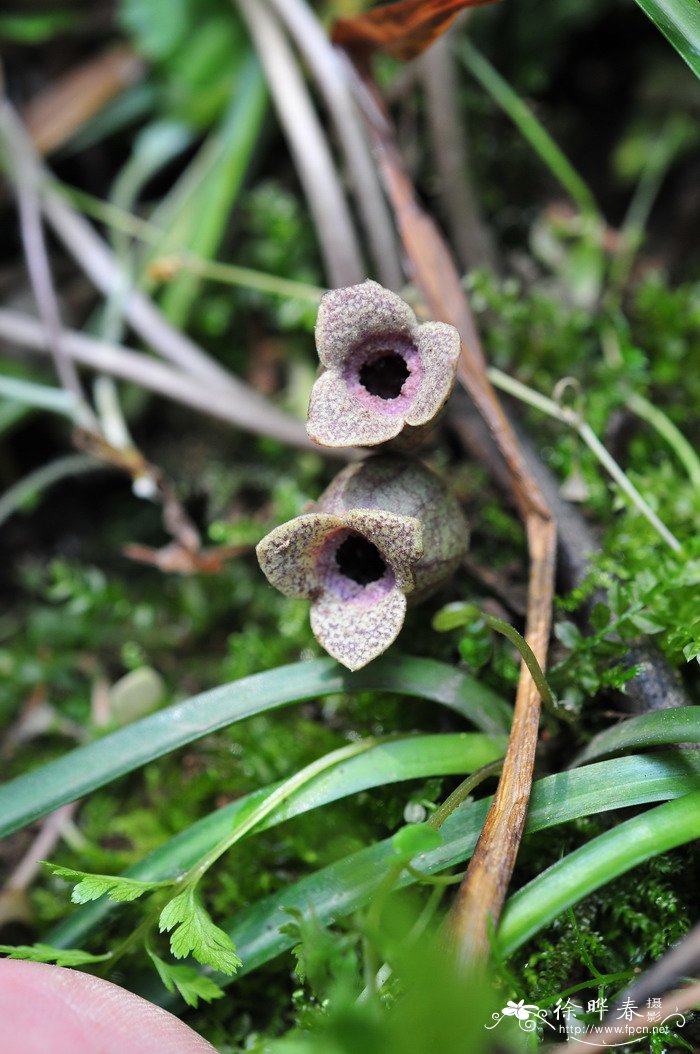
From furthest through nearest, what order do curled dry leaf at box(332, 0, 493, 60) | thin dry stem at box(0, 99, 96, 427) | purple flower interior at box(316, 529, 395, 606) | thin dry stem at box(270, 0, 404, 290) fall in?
thin dry stem at box(0, 99, 96, 427) < thin dry stem at box(270, 0, 404, 290) < curled dry leaf at box(332, 0, 493, 60) < purple flower interior at box(316, 529, 395, 606)

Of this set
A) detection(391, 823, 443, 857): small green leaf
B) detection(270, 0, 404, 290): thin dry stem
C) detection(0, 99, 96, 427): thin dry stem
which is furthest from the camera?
detection(0, 99, 96, 427): thin dry stem

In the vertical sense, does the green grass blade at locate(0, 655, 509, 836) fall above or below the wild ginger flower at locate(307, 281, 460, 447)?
below

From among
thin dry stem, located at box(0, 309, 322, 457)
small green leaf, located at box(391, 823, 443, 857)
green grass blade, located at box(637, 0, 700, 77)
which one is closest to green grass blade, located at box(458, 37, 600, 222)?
green grass blade, located at box(637, 0, 700, 77)

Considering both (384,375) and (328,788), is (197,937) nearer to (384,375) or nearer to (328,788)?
(328,788)

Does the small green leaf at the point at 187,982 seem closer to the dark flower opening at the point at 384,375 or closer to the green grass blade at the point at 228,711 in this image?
the green grass blade at the point at 228,711

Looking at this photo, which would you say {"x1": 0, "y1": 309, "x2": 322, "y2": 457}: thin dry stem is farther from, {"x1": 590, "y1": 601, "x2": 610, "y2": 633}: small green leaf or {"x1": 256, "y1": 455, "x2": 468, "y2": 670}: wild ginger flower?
{"x1": 590, "y1": 601, "x2": 610, "y2": 633}: small green leaf

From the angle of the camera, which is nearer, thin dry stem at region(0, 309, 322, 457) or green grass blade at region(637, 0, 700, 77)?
green grass blade at region(637, 0, 700, 77)

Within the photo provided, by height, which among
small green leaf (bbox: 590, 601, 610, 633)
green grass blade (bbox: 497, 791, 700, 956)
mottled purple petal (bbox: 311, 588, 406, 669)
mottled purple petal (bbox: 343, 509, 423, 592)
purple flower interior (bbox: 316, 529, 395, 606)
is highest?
mottled purple petal (bbox: 343, 509, 423, 592)

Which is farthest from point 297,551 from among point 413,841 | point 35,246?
point 35,246
